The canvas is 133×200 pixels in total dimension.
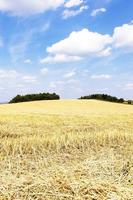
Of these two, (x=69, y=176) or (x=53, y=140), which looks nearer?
(x=69, y=176)

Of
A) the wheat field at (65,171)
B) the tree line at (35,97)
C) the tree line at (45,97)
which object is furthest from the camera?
the tree line at (35,97)

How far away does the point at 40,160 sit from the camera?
5176mm

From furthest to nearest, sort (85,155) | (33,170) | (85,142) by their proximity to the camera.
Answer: (85,142) < (85,155) < (33,170)

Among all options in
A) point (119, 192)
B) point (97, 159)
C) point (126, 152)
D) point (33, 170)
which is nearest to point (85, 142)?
point (126, 152)

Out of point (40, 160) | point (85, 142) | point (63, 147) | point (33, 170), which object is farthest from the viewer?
point (85, 142)

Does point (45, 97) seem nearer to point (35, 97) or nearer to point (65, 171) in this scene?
point (35, 97)

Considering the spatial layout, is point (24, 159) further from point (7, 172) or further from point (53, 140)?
point (53, 140)

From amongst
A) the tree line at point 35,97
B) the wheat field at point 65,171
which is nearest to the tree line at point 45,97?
the tree line at point 35,97

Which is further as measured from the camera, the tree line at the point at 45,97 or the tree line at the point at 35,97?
the tree line at the point at 35,97

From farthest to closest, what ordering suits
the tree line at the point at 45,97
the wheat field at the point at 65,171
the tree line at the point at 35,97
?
the tree line at the point at 35,97 → the tree line at the point at 45,97 → the wheat field at the point at 65,171

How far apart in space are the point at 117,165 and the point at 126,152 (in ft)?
3.60

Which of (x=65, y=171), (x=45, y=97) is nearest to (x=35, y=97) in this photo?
(x=45, y=97)

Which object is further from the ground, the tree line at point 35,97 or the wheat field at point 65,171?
the tree line at point 35,97

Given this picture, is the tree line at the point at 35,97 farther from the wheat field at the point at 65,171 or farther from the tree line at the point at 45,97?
the wheat field at the point at 65,171
